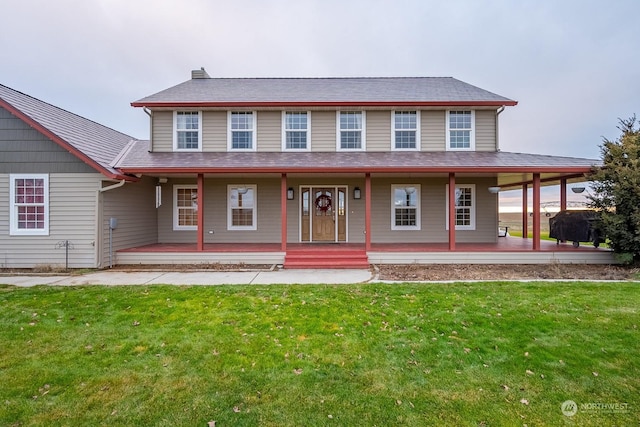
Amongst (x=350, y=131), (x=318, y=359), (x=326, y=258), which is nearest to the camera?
(x=318, y=359)

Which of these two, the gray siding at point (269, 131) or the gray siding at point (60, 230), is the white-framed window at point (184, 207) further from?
the gray siding at point (269, 131)

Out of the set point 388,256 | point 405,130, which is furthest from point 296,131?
point 388,256

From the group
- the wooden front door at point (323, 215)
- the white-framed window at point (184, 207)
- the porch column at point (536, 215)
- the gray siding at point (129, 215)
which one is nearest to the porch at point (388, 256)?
the porch column at point (536, 215)

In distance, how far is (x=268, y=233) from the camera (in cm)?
1168

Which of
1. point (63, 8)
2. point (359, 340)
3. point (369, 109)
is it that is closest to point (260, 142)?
point (369, 109)

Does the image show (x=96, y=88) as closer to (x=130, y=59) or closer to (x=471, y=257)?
(x=130, y=59)

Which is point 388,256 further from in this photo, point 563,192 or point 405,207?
point 563,192

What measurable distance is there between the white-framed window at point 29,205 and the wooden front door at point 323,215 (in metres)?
8.08

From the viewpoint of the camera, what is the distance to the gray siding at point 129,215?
9156mm

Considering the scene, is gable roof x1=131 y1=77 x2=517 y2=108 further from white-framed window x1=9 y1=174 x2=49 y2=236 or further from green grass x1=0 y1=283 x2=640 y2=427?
green grass x1=0 y1=283 x2=640 y2=427

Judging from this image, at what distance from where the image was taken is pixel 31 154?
29.0ft

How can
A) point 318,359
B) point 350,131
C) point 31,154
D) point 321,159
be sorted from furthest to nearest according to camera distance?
1. point 350,131
2. point 321,159
3. point 31,154
4. point 318,359

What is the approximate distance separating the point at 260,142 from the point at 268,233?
3363 millimetres

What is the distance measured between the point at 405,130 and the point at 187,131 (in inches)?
313
